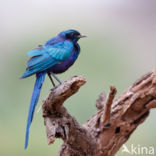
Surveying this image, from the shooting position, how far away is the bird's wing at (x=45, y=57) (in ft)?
12.4

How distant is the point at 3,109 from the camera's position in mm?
6473

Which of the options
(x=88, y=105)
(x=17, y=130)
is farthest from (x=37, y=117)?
(x=88, y=105)

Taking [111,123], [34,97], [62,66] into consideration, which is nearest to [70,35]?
[62,66]

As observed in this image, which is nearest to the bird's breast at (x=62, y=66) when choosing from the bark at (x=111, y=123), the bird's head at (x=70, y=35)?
the bird's head at (x=70, y=35)

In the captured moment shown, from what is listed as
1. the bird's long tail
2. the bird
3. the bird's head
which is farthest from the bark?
the bird's head

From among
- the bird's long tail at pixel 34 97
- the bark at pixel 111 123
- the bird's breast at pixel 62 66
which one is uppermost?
the bird's breast at pixel 62 66

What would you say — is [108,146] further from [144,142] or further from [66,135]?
[144,142]

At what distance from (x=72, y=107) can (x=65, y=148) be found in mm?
2192

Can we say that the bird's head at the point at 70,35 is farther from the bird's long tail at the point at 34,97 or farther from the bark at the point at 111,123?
the bark at the point at 111,123

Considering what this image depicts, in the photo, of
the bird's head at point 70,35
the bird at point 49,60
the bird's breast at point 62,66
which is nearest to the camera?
the bird at point 49,60

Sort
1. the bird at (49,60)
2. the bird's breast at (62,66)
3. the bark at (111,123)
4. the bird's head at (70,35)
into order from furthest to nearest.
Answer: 1. the bird's head at (70,35)
2. the bird's breast at (62,66)
3. the bird at (49,60)
4. the bark at (111,123)

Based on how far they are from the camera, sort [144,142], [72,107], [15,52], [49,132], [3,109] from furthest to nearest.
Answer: [15,52] < [3,109] < [72,107] < [144,142] < [49,132]

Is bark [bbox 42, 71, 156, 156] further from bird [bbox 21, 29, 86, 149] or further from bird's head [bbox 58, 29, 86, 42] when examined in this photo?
bird's head [bbox 58, 29, 86, 42]

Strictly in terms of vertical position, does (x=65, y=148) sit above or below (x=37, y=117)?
above
